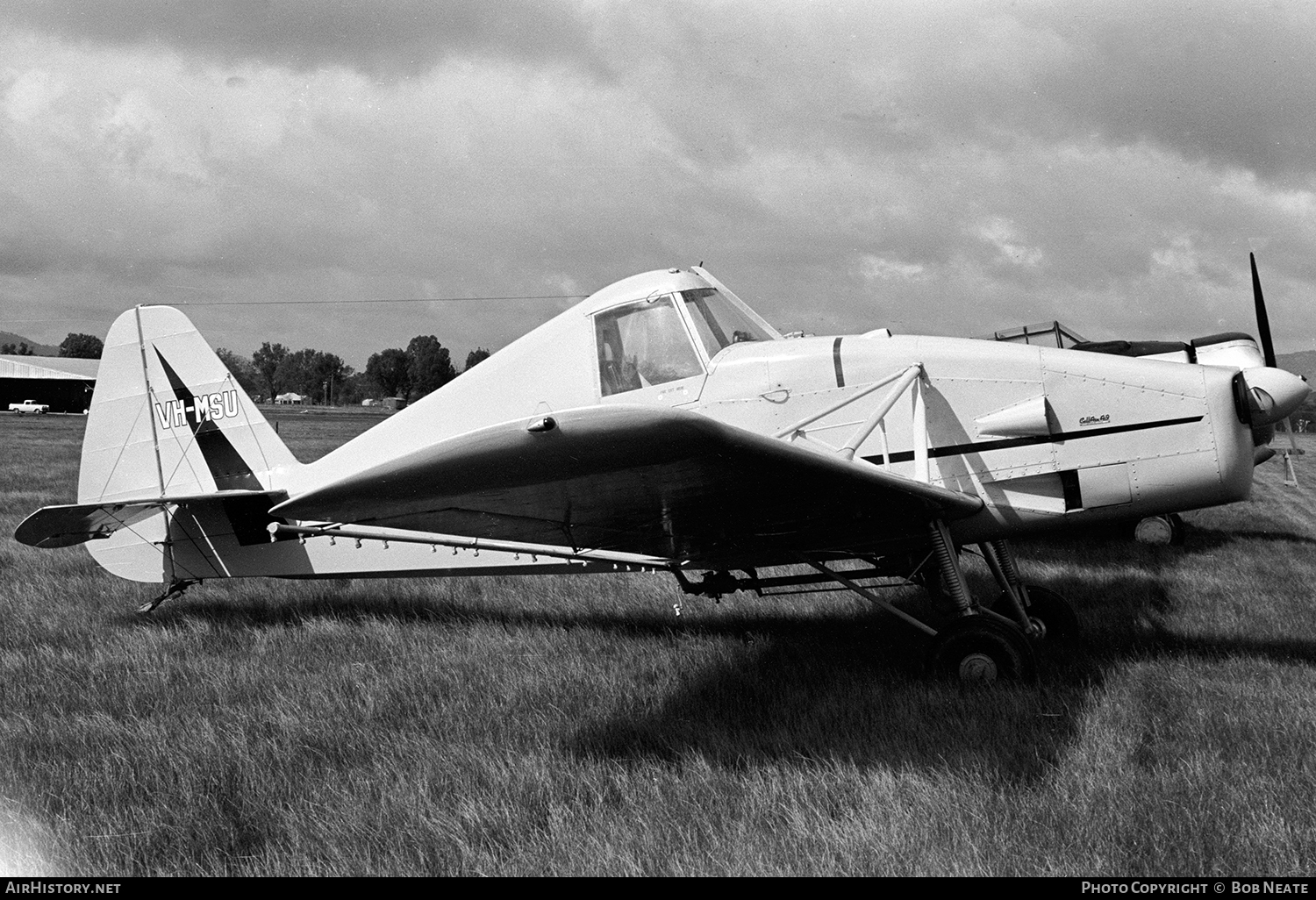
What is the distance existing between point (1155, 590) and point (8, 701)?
827 centimetres

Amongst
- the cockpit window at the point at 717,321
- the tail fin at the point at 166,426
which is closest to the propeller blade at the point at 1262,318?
the cockpit window at the point at 717,321

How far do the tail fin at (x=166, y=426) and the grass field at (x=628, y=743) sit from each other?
40.1 inches

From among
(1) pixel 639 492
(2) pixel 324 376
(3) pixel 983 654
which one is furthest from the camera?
(2) pixel 324 376

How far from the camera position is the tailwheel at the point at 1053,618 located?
6082mm

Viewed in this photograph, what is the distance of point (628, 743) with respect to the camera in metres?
4.15

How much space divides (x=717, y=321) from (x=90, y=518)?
178 inches

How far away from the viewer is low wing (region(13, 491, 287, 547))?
590cm

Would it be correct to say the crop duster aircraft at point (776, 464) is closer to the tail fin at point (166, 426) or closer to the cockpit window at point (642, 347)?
the cockpit window at point (642, 347)

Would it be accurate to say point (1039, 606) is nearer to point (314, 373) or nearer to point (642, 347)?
point (642, 347)

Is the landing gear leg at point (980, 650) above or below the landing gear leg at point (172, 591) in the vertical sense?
below

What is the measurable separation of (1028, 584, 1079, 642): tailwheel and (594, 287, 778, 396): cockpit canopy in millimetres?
2804

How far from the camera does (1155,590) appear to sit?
7789 mm

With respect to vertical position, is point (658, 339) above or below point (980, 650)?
above

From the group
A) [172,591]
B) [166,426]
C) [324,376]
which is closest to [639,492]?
[172,591]
